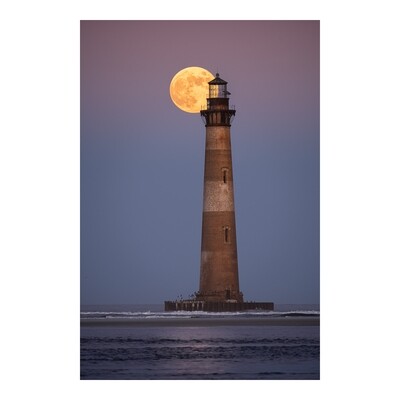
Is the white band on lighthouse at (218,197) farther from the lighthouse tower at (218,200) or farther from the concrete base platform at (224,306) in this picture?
the concrete base platform at (224,306)

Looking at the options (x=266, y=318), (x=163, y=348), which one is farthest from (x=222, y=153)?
(x=163, y=348)

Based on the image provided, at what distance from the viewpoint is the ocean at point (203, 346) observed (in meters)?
32.8

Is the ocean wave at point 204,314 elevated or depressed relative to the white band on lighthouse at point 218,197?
depressed

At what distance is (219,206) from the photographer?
144 feet

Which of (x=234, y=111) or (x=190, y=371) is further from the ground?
(x=234, y=111)

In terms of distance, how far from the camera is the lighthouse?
43.9m

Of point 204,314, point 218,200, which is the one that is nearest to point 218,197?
point 218,200

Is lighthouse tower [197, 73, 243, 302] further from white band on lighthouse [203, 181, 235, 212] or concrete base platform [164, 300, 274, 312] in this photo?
concrete base platform [164, 300, 274, 312]

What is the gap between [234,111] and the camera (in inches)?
1705

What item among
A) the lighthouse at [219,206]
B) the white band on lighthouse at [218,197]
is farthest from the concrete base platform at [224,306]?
the white band on lighthouse at [218,197]

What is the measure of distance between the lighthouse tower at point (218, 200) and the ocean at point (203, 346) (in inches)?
41.1

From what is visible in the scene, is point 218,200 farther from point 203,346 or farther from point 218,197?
point 203,346
